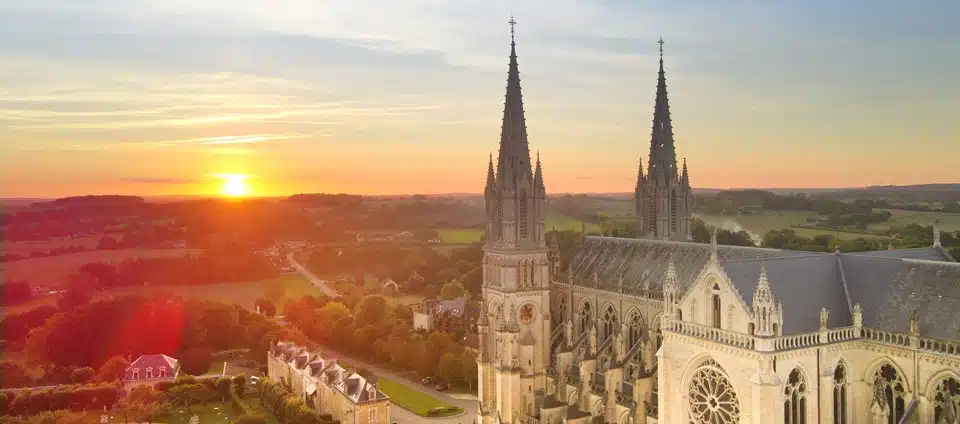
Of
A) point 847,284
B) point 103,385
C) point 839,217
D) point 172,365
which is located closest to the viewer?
point 847,284

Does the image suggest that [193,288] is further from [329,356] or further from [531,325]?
[531,325]

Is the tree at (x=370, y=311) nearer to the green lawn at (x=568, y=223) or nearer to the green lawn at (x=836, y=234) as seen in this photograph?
the green lawn at (x=568, y=223)

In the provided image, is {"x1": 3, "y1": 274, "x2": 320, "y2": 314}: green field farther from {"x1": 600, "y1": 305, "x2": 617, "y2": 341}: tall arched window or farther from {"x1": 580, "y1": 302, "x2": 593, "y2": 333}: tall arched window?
{"x1": 600, "y1": 305, "x2": 617, "y2": 341}: tall arched window

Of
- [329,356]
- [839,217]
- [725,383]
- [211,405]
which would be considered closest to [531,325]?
[725,383]

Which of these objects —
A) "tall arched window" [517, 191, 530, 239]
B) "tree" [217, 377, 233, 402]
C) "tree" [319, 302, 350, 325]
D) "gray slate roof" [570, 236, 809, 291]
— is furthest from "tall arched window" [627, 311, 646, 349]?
"tree" [319, 302, 350, 325]

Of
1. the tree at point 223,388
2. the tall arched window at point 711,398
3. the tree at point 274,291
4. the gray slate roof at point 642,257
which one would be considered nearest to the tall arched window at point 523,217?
the gray slate roof at point 642,257

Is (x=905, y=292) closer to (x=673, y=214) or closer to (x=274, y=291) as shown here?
(x=673, y=214)
